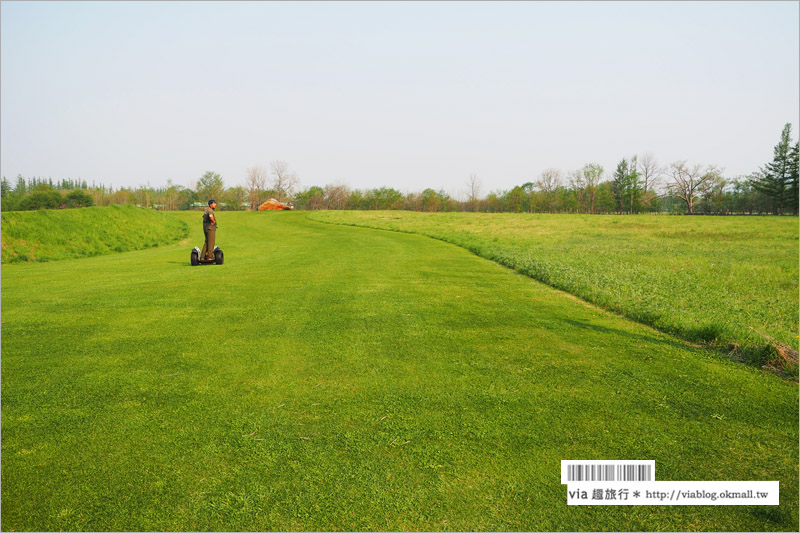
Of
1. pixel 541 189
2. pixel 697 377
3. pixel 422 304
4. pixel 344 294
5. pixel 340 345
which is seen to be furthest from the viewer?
pixel 541 189

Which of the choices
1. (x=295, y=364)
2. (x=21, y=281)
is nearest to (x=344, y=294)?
(x=295, y=364)

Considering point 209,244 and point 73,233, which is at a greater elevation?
point 73,233

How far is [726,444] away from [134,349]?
6.36m

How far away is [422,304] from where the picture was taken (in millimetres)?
8148

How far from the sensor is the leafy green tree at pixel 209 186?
93.1 m

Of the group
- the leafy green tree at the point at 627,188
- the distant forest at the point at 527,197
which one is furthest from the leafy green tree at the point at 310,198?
the leafy green tree at the point at 627,188

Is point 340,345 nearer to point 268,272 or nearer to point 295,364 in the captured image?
point 295,364

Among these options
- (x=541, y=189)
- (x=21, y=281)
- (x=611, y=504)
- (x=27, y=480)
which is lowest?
(x=611, y=504)

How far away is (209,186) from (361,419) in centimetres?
10186

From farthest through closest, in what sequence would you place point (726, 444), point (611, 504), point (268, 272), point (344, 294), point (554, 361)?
point (268, 272)
point (344, 294)
point (554, 361)
point (726, 444)
point (611, 504)

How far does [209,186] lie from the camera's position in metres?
94.2

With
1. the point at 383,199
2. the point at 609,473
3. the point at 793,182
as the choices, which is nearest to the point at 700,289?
the point at 609,473

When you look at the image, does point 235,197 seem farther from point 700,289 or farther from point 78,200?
point 700,289

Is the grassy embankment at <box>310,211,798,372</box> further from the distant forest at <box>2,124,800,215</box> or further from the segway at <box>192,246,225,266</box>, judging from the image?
the distant forest at <box>2,124,800,215</box>
